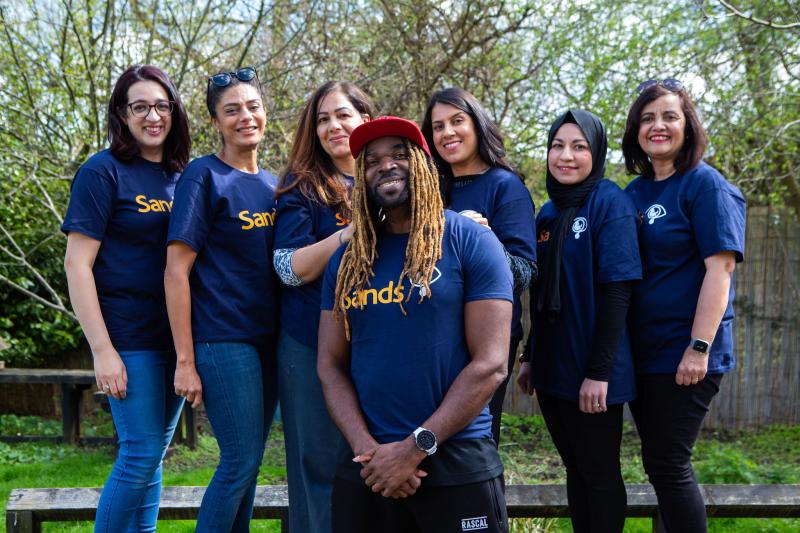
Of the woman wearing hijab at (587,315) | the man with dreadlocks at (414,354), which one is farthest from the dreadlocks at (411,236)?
the woman wearing hijab at (587,315)

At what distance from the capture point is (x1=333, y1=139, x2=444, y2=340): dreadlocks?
2.42 metres

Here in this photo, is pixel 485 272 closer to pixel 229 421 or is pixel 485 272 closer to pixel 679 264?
Result: pixel 679 264

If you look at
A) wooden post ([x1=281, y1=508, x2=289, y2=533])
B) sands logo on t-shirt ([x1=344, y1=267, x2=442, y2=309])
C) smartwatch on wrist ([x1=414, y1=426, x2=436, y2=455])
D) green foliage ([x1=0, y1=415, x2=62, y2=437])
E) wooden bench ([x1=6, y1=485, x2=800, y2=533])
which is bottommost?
green foliage ([x1=0, y1=415, x2=62, y2=437])

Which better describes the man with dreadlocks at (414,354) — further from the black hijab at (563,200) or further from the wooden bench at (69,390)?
the wooden bench at (69,390)

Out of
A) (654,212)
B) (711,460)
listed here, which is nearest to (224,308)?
(654,212)

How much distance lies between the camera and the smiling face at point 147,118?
311cm

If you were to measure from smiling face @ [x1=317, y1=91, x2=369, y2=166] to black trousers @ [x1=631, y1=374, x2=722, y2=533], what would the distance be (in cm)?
163

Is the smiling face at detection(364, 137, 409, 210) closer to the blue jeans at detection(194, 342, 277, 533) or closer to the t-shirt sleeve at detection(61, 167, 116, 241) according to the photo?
the blue jeans at detection(194, 342, 277, 533)

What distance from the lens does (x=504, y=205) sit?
2949mm

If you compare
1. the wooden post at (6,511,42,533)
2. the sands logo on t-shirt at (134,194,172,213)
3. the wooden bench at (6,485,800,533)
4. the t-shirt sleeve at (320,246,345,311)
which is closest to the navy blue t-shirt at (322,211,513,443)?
the t-shirt sleeve at (320,246,345,311)

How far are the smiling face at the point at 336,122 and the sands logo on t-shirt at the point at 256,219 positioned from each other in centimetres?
37

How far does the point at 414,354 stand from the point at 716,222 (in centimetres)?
146

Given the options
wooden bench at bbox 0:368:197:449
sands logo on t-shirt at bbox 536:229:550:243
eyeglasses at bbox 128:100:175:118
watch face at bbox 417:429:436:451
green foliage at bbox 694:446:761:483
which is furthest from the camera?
wooden bench at bbox 0:368:197:449

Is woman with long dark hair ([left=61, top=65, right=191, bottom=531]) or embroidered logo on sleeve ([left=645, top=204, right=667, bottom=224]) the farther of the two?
embroidered logo on sleeve ([left=645, top=204, right=667, bottom=224])
